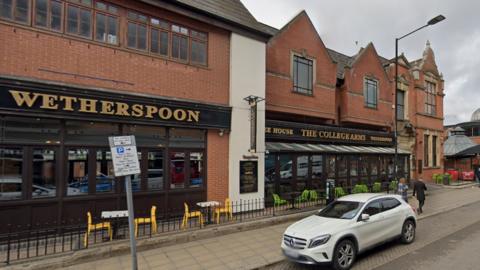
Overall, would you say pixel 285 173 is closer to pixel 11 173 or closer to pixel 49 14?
pixel 11 173

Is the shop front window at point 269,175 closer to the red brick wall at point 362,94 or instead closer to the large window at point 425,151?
the red brick wall at point 362,94

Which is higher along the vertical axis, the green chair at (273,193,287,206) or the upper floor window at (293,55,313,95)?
the upper floor window at (293,55,313,95)

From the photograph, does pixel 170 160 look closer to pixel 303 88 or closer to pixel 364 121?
pixel 303 88

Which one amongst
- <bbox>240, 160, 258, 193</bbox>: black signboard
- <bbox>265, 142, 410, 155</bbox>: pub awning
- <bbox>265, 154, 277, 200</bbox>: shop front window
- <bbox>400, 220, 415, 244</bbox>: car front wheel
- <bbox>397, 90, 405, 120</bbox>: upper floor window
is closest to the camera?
<bbox>400, 220, 415, 244</bbox>: car front wheel

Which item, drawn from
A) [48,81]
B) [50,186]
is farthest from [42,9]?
[50,186]

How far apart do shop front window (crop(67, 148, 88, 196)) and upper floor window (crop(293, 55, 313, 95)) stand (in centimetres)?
1042

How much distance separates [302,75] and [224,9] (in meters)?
6.01

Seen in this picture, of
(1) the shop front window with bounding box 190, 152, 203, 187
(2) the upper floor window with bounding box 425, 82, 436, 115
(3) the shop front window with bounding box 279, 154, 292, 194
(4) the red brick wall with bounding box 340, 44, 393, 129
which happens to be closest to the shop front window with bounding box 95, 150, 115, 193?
(1) the shop front window with bounding box 190, 152, 203, 187

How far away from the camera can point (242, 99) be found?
11.5 m

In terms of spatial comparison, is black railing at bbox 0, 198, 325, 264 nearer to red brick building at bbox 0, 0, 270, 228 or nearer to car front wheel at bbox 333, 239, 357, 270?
red brick building at bbox 0, 0, 270, 228

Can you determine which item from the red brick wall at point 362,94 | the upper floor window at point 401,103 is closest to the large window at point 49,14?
the red brick wall at point 362,94

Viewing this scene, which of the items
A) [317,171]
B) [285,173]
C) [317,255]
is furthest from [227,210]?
[317,171]

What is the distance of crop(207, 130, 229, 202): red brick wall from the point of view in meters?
10.7

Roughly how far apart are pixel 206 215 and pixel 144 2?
7.48 metres
